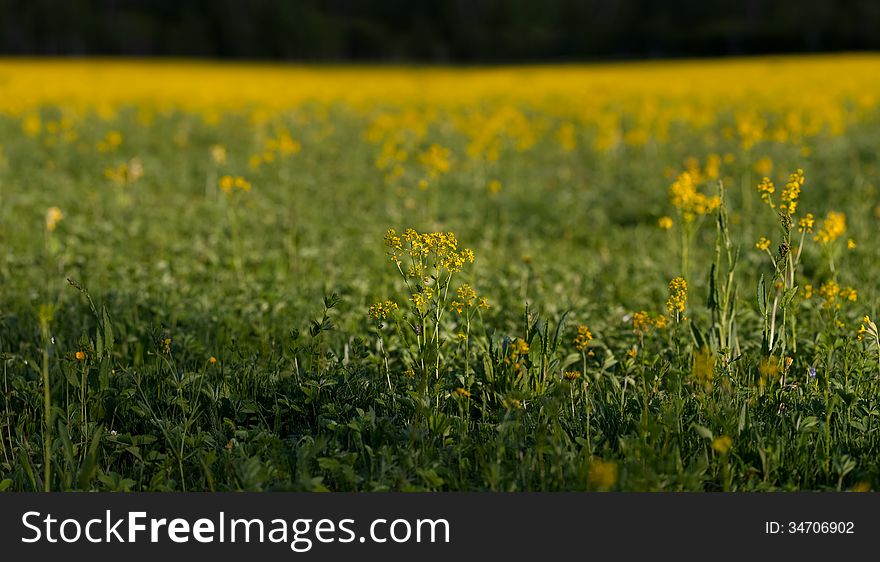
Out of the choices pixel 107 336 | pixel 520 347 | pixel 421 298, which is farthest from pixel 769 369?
pixel 107 336

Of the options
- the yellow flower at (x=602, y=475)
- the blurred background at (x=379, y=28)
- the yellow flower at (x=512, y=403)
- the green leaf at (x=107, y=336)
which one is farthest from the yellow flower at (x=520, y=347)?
the blurred background at (x=379, y=28)

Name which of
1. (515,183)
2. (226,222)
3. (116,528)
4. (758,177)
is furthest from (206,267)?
(758,177)

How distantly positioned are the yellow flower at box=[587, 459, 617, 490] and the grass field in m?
0.02

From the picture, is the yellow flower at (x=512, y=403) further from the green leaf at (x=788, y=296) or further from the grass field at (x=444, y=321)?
the green leaf at (x=788, y=296)

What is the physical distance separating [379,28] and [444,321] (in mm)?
58818

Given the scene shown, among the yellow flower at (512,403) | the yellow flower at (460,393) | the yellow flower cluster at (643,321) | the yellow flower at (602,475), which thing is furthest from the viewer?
the yellow flower cluster at (643,321)

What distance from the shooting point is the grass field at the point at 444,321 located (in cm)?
313

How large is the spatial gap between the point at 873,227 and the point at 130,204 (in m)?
6.50

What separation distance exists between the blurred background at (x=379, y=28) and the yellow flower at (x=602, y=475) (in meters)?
52.0

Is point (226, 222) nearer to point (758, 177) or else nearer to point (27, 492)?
point (27, 492)

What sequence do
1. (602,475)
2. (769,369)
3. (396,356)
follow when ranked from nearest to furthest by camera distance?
1. (602,475)
2. (769,369)
3. (396,356)

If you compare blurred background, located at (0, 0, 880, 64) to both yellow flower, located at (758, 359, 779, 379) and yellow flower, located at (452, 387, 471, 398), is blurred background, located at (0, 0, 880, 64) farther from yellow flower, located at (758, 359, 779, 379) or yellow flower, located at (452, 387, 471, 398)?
yellow flower, located at (452, 387, 471, 398)

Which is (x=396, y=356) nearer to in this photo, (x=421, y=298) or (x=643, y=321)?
(x=421, y=298)

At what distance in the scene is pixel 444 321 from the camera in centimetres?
471
